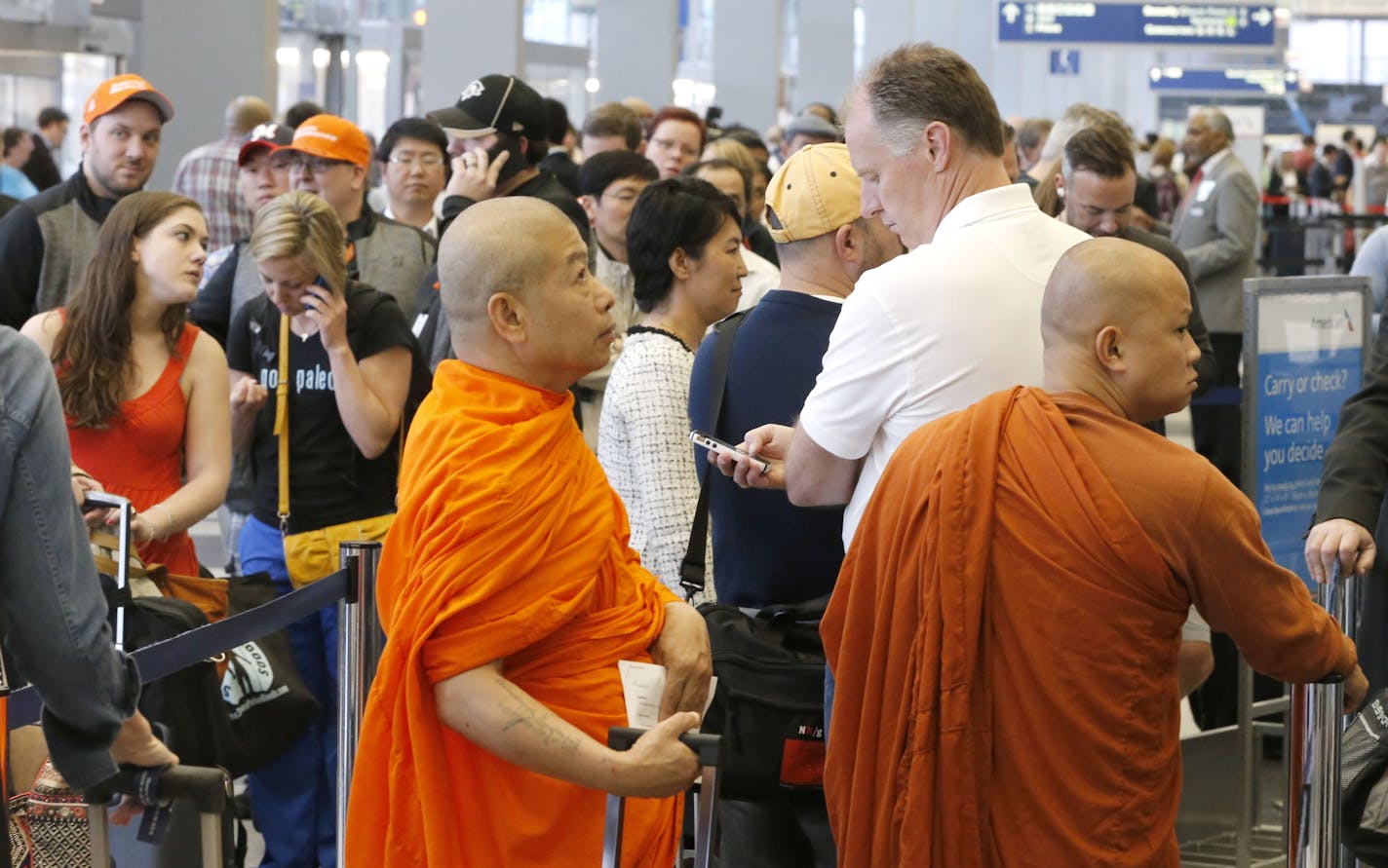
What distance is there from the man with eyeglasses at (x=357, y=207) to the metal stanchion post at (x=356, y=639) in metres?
2.07

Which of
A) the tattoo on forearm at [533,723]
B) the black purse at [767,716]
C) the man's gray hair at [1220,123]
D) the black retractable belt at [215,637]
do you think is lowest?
the black purse at [767,716]

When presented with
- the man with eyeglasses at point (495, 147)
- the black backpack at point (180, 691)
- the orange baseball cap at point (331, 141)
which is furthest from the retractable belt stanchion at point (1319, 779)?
the orange baseball cap at point (331, 141)

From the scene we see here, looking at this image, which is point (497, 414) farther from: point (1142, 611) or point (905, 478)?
point (1142, 611)

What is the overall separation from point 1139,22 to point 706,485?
20.4m

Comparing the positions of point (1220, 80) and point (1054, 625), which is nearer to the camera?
point (1054, 625)

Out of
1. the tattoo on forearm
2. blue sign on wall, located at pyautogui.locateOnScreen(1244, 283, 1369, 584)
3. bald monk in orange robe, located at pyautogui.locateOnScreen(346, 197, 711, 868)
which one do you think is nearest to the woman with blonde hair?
blue sign on wall, located at pyautogui.locateOnScreen(1244, 283, 1369, 584)

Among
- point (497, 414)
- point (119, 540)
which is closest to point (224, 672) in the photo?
point (119, 540)

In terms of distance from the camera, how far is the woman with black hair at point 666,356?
11.3 feet

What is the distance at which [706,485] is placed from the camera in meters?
3.22

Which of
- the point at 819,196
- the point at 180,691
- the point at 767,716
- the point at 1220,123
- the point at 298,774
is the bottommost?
the point at 298,774

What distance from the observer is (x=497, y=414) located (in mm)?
2416

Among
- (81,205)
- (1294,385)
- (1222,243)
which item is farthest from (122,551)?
(1222,243)

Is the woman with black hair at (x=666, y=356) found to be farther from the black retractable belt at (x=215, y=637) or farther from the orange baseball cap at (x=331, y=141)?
the orange baseball cap at (x=331, y=141)

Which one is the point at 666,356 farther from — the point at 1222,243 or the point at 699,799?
the point at 1222,243
